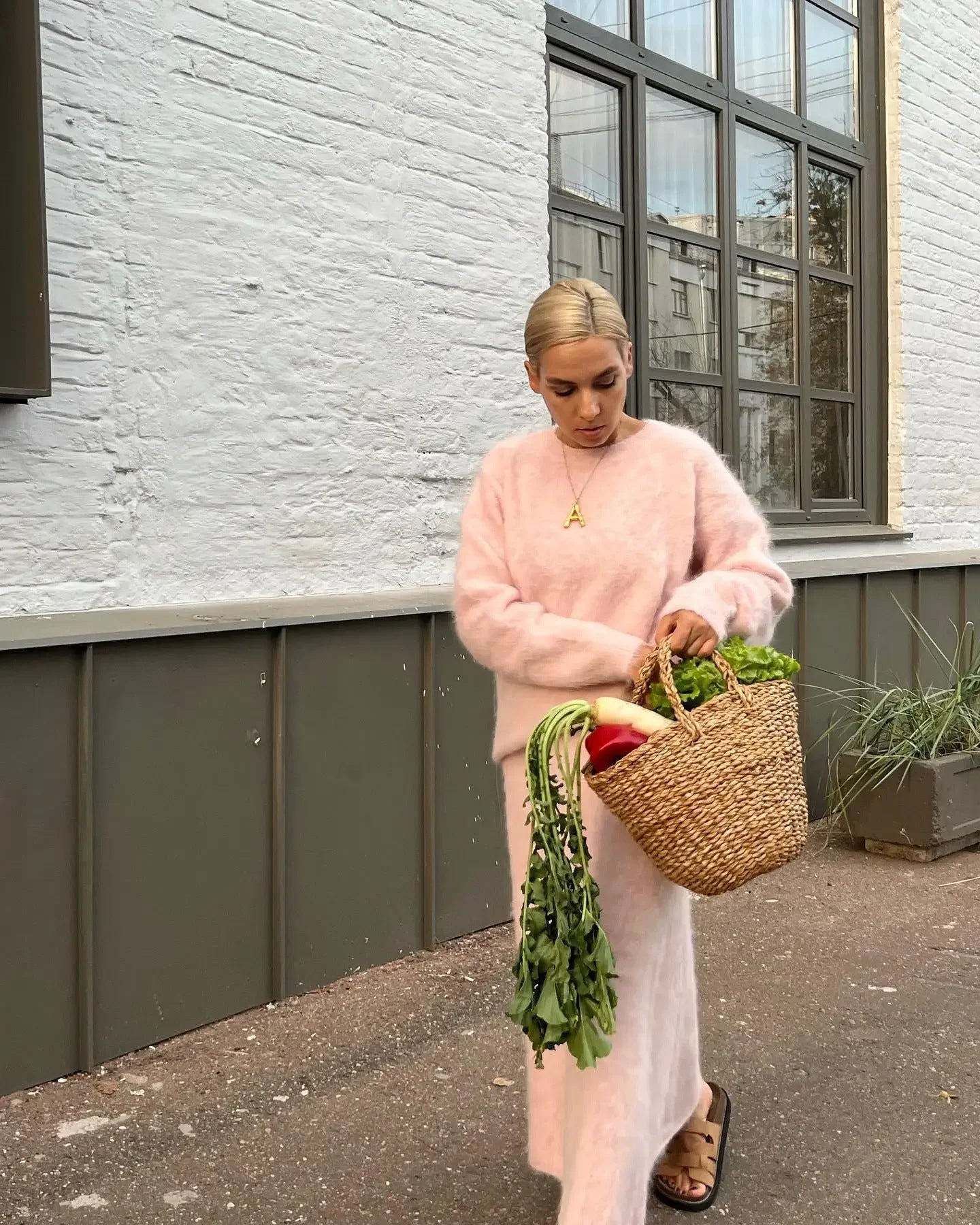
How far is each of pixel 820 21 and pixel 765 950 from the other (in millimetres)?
5257

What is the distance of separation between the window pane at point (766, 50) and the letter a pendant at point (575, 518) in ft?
16.4

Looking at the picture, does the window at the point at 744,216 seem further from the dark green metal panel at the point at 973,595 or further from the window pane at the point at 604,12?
the dark green metal panel at the point at 973,595

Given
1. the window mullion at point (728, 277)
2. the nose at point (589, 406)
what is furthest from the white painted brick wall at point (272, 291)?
the nose at point (589, 406)

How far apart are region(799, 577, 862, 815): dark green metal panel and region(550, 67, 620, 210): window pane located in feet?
6.69

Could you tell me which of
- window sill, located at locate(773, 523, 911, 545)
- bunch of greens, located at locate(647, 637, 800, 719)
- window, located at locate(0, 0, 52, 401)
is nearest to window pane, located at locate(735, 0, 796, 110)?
window sill, located at locate(773, 523, 911, 545)

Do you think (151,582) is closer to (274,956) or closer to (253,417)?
(253,417)

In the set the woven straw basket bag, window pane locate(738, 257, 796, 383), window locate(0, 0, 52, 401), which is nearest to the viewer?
the woven straw basket bag

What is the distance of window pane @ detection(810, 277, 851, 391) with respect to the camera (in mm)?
7539

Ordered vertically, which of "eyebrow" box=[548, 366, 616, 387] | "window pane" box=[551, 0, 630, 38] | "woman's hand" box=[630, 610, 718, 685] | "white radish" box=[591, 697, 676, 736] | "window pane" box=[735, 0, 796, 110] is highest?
"window pane" box=[735, 0, 796, 110]

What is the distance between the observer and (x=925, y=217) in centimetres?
789

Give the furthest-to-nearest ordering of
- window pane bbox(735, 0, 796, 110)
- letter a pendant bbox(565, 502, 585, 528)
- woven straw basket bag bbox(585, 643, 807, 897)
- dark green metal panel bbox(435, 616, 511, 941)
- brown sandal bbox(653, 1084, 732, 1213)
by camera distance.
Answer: window pane bbox(735, 0, 796, 110) → dark green metal panel bbox(435, 616, 511, 941) → brown sandal bbox(653, 1084, 732, 1213) → letter a pendant bbox(565, 502, 585, 528) → woven straw basket bag bbox(585, 643, 807, 897)

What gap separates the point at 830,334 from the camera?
764 centimetres

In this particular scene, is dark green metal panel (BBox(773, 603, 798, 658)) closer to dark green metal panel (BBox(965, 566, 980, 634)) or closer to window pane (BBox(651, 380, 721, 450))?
window pane (BBox(651, 380, 721, 450))

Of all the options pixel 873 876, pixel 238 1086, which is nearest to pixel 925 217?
pixel 873 876
